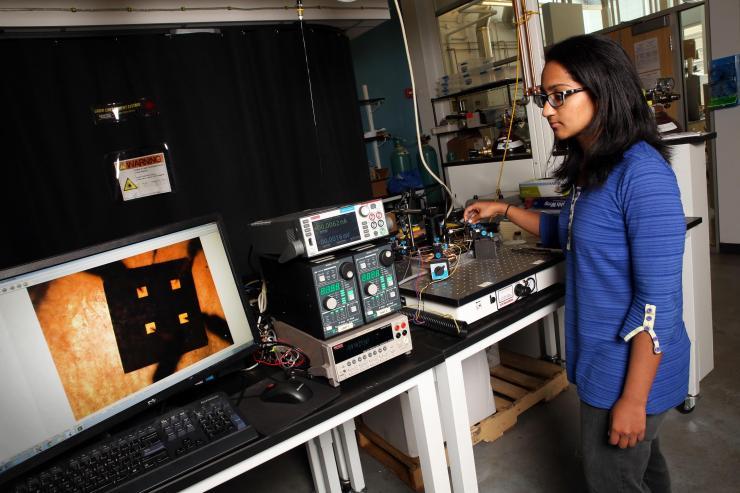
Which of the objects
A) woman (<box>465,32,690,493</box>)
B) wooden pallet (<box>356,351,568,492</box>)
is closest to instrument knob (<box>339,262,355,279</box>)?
woman (<box>465,32,690,493</box>)

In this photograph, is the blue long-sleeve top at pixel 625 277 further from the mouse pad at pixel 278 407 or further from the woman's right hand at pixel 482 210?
the mouse pad at pixel 278 407

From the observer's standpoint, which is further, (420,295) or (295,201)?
(295,201)

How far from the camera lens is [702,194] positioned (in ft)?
6.12

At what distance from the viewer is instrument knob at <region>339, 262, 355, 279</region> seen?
111 centimetres

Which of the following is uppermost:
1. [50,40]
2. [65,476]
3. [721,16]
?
[50,40]

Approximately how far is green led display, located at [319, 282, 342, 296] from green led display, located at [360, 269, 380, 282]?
0.22 feet

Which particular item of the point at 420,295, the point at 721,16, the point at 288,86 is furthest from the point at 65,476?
the point at 721,16

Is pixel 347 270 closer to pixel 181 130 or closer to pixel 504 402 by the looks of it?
pixel 504 402

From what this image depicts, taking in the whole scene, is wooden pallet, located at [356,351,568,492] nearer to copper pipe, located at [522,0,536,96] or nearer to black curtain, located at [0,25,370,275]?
black curtain, located at [0,25,370,275]

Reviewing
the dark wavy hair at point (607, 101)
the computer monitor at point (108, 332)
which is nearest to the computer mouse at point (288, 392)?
the computer monitor at point (108, 332)

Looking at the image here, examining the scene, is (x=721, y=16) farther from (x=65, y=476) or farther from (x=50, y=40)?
(x=65, y=476)

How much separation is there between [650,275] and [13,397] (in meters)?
1.24

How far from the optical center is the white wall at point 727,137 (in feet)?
11.1

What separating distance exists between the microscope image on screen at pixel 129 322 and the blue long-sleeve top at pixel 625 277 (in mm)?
867
